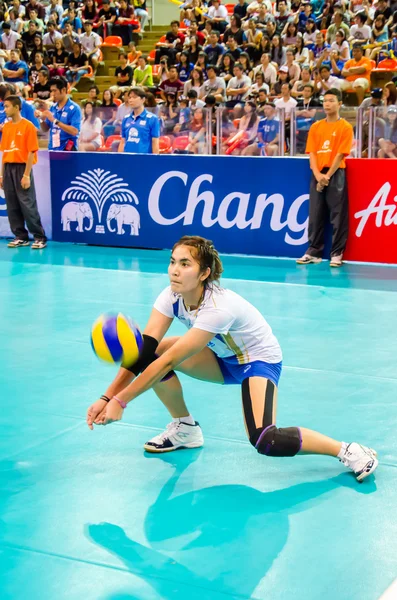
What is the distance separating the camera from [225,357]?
16.4 ft

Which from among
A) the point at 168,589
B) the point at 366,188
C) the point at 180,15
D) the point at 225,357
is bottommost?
the point at 168,589

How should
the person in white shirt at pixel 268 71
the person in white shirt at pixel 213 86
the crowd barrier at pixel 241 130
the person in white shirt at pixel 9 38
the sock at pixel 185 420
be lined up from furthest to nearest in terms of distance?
1. the person in white shirt at pixel 9 38
2. the person in white shirt at pixel 268 71
3. the person in white shirt at pixel 213 86
4. the crowd barrier at pixel 241 130
5. the sock at pixel 185 420

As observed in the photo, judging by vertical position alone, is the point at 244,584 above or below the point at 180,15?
below

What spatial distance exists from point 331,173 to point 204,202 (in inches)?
83.1

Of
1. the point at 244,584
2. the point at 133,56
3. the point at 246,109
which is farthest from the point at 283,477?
the point at 133,56

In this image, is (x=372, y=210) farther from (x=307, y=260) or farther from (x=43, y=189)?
(x=43, y=189)

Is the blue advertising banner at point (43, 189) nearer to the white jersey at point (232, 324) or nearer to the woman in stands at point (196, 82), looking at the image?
the woman in stands at point (196, 82)

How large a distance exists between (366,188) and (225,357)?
22.8 feet

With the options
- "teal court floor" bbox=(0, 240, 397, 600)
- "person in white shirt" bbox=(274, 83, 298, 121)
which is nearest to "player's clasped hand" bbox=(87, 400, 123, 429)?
"teal court floor" bbox=(0, 240, 397, 600)

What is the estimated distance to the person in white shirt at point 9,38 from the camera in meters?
24.5

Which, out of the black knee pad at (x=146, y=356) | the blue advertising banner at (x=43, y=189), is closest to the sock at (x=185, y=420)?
the black knee pad at (x=146, y=356)

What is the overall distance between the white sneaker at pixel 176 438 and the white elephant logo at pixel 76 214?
8.47m

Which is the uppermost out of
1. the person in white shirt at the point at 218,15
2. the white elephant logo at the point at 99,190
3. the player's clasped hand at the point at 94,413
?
the person in white shirt at the point at 218,15

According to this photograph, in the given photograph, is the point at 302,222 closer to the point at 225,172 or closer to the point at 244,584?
the point at 225,172
